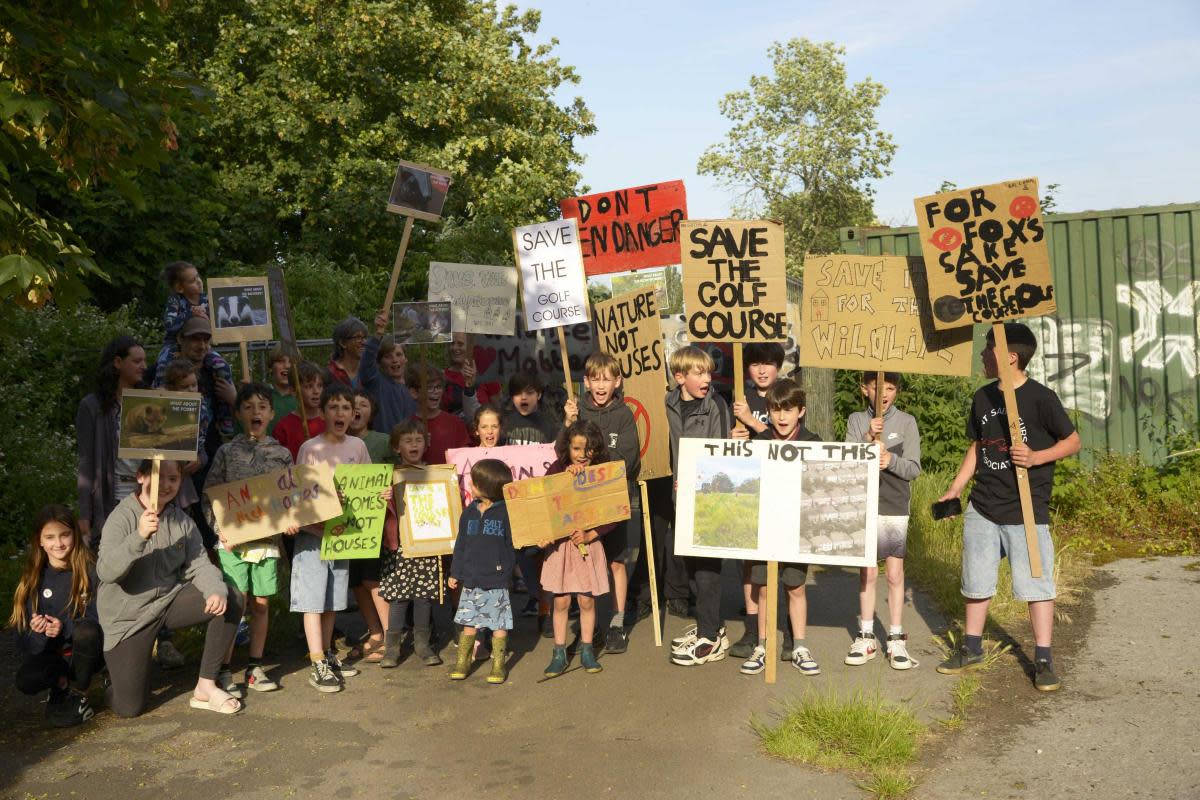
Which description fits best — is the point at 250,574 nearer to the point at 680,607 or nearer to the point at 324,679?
the point at 324,679

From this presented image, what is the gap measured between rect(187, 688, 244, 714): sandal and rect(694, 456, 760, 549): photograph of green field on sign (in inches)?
113

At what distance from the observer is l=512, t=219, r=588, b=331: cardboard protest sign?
844 centimetres

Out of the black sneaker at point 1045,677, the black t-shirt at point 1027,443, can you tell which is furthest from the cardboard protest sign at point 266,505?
the black sneaker at point 1045,677

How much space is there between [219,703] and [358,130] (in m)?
21.0

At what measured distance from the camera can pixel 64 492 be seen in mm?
11250

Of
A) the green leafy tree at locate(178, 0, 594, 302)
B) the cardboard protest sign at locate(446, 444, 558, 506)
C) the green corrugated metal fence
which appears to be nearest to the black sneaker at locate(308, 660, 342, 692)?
the cardboard protest sign at locate(446, 444, 558, 506)

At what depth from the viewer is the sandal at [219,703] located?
21.6 feet

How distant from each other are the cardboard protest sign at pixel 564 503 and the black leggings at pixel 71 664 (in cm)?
249

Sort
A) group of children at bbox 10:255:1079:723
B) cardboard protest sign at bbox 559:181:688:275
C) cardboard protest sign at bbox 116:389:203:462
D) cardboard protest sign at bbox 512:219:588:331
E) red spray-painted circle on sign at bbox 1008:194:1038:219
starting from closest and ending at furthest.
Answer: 1. cardboard protest sign at bbox 116:389:203:462
2. group of children at bbox 10:255:1079:723
3. red spray-painted circle on sign at bbox 1008:194:1038:219
4. cardboard protest sign at bbox 512:219:588:331
5. cardboard protest sign at bbox 559:181:688:275

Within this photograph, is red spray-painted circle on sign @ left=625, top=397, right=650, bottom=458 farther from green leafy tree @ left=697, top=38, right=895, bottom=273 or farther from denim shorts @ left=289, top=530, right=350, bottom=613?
Result: green leafy tree @ left=697, top=38, right=895, bottom=273

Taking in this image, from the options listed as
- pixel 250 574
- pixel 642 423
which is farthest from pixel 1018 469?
pixel 250 574

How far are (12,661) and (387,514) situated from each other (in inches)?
108

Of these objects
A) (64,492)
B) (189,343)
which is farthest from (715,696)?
(64,492)

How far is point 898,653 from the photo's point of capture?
709cm
